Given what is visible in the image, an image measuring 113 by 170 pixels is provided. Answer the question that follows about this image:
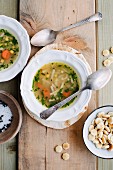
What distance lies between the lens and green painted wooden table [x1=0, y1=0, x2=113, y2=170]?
7.57ft

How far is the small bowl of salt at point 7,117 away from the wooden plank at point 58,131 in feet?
0.16

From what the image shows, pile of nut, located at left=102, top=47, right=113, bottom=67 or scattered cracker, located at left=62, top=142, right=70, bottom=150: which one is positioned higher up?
pile of nut, located at left=102, top=47, right=113, bottom=67

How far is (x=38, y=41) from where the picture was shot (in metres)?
2.27

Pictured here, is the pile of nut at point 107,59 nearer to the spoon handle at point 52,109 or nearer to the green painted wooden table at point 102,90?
the green painted wooden table at point 102,90

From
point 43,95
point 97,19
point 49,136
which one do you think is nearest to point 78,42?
point 97,19

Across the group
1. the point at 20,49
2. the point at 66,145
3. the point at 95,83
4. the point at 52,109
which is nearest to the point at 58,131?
the point at 66,145

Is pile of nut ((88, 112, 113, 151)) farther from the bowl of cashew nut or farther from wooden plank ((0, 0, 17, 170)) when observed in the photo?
wooden plank ((0, 0, 17, 170))

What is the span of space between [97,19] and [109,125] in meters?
0.49

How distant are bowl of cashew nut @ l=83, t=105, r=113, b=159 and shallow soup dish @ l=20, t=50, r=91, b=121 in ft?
0.24

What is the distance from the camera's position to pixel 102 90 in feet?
7.58

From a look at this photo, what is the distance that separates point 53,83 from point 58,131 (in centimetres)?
22

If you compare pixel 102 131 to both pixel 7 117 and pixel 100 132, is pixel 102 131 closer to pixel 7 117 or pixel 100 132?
pixel 100 132

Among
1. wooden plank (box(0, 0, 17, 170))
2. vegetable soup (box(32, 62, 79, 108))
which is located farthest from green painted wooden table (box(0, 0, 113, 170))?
vegetable soup (box(32, 62, 79, 108))

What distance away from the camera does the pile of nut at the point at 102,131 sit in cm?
224
